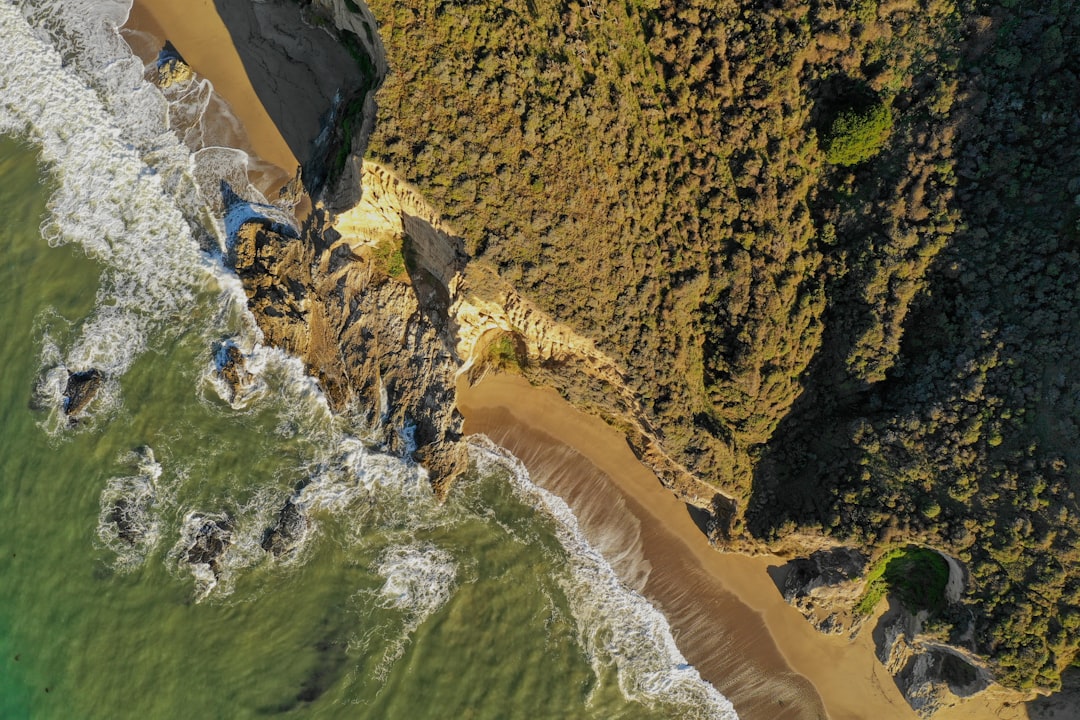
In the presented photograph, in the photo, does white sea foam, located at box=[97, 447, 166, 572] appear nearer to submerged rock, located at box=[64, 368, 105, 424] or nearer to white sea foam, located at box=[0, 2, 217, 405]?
submerged rock, located at box=[64, 368, 105, 424]

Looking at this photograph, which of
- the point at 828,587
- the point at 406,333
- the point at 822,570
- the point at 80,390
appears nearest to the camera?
the point at 828,587

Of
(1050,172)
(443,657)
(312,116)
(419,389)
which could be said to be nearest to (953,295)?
(1050,172)

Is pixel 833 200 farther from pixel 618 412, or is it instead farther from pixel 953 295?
pixel 618 412

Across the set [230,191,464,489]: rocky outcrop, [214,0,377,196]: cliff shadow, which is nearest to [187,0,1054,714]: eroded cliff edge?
[230,191,464,489]: rocky outcrop

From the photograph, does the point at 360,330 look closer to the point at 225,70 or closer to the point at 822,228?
the point at 225,70

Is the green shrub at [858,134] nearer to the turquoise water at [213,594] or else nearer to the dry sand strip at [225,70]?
the turquoise water at [213,594]

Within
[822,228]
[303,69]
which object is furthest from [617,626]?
[303,69]

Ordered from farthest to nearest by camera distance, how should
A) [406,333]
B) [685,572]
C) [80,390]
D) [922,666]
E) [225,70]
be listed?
[80,390], [225,70], [685,572], [406,333], [922,666]
